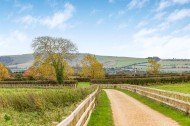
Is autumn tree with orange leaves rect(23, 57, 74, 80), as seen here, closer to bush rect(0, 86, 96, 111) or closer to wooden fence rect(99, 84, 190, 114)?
wooden fence rect(99, 84, 190, 114)

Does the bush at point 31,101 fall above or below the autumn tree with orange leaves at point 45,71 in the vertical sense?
below

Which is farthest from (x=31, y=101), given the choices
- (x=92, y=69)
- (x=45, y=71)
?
(x=92, y=69)

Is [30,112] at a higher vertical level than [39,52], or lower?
lower

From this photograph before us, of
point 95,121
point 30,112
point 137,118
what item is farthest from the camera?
point 30,112

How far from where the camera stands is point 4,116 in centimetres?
2608

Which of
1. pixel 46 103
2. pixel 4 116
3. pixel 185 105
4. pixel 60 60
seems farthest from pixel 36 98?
pixel 60 60

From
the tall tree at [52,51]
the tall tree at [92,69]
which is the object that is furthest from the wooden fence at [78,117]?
the tall tree at [92,69]

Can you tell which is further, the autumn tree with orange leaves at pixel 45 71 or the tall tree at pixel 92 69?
the tall tree at pixel 92 69

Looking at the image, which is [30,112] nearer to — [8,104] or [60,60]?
[8,104]

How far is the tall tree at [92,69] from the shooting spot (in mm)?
133375

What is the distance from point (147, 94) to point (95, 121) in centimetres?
1989

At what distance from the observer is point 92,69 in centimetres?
13612

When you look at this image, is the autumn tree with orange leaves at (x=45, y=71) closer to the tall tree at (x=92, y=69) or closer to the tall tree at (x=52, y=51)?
the tall tree at (x=52, y=51)

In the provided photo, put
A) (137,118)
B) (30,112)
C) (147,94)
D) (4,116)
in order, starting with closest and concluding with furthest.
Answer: (137,118)
(4,116)
(30,112)
(147,94)
